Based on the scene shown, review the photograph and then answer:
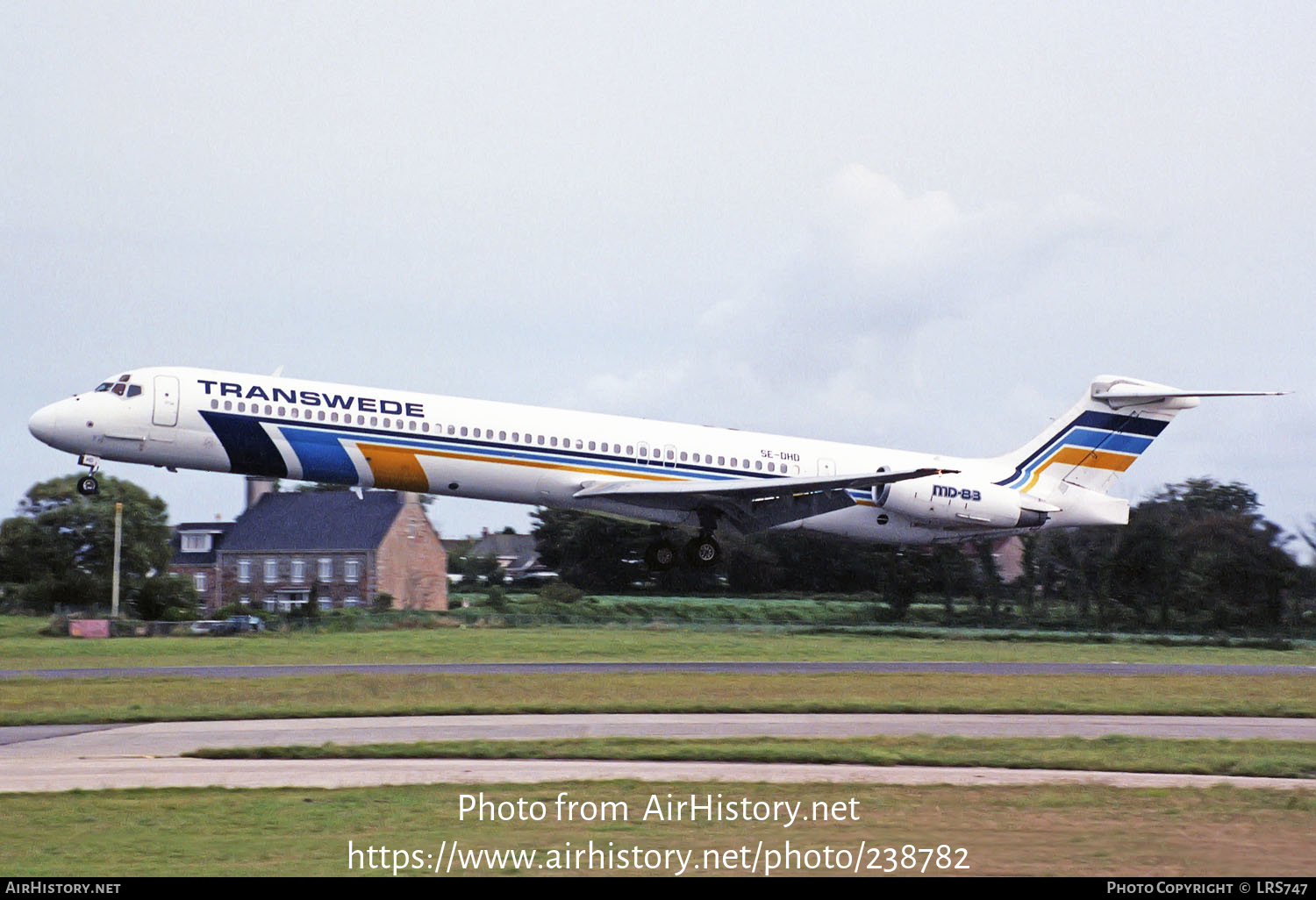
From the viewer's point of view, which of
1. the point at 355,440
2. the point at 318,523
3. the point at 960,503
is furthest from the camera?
the point at 318,523

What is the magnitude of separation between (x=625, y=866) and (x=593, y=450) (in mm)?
20676

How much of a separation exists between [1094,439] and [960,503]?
196 inches

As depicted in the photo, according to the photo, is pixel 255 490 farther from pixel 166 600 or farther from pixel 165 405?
pixel 165 405

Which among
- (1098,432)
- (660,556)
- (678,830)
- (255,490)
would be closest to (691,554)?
(660,556)

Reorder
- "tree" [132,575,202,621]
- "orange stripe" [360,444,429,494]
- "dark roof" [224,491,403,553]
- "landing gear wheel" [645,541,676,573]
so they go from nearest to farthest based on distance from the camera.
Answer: "orange stripe" [360,444,429,494]
"landing gear wheel" [645,541,676,573]
"tree" [132,575,202,621]
"dark roof" [224,491,403,553]

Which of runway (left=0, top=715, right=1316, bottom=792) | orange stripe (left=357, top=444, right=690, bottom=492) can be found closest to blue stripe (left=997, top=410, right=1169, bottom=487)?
runway (left=0, top=715, right=1316, bottom=792)

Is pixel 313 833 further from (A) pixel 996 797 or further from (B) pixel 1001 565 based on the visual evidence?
(B) pixel 1001 565

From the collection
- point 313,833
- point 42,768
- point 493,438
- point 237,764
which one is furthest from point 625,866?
point 493,438

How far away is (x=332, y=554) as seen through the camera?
77.9 m

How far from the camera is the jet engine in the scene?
37.4 m

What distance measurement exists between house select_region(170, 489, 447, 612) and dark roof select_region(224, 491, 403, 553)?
0.05 meters

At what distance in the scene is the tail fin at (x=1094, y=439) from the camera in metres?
40.3

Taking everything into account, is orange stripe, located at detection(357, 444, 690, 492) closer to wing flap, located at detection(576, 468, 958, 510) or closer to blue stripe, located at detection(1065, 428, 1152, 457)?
wing flap, located at detection(576, 468, 958, 510)

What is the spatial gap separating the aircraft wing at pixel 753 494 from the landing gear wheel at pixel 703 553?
74 cm
